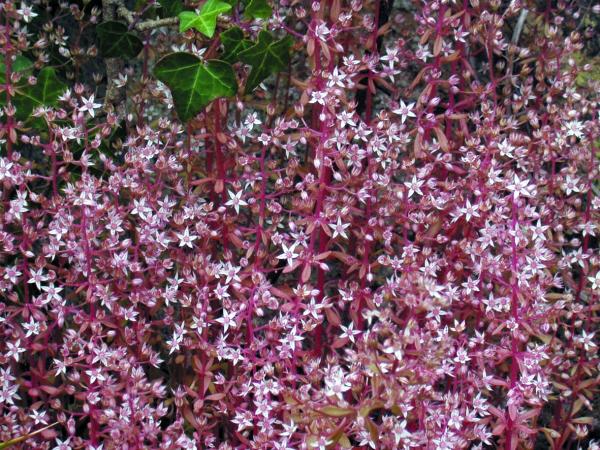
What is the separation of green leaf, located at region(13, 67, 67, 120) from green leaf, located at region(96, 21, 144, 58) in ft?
0.52

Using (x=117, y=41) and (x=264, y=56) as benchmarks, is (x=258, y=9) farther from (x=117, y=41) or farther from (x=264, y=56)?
(x=117, y=41)

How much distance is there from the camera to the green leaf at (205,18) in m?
1.60

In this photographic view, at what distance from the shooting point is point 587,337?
1.79 m

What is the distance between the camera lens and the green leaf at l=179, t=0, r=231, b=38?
5.26ft

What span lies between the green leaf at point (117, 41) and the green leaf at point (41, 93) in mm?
158

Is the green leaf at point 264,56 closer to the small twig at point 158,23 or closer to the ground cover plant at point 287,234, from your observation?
the ground cover plant at point 287,234

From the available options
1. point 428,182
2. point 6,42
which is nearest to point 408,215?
point 428,182

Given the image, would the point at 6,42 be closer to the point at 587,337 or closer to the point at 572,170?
the point at 572,170

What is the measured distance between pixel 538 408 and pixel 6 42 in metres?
1.29

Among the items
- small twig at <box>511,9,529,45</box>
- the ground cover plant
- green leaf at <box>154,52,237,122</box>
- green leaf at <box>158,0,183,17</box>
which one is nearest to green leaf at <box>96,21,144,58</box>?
the ground cover plant

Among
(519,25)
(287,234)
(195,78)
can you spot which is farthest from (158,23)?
(519,25)

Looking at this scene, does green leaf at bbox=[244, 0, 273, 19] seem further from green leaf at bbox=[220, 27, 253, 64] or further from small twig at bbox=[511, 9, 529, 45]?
small twig at bbox=[511, 9, 529, 45]

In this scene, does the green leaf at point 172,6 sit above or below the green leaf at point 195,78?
above

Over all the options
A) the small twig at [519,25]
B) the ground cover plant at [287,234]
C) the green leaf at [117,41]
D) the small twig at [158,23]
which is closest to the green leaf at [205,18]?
the ground cover plant at [287,234]
